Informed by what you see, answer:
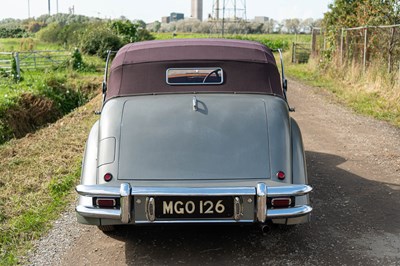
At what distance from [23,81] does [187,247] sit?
53.4 ft

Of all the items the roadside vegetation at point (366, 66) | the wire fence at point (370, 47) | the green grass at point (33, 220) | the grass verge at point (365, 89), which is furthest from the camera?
the wire fence at point (370, 47)

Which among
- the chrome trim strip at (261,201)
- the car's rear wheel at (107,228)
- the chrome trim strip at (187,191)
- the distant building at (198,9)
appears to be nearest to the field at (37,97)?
the car's rear wheel at (107,228)

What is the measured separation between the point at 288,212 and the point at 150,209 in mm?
1091

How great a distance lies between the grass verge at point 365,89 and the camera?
12.0 meters

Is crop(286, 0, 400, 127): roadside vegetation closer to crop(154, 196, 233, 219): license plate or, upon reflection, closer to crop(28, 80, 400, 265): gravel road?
crop(28, 80, 400, 265): gravel road

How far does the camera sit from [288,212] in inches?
161

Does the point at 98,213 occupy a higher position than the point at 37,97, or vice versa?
the point at 98,213

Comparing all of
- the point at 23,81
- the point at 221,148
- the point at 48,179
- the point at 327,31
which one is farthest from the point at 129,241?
the point at 327,31

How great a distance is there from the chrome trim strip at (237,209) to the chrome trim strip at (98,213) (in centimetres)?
90

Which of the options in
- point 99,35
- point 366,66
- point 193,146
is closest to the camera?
point 193,146

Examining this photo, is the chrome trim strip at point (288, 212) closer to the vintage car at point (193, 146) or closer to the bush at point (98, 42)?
the vintage car at point (193, 146)

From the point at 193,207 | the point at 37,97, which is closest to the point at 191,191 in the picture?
the point at 193,207

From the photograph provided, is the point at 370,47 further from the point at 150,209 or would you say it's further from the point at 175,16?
the point at 175,16

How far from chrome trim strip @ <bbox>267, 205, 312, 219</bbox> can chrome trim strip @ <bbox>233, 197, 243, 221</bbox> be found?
22 cm
